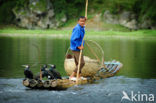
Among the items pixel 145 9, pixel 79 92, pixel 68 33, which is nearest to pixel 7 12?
pixel 68 33

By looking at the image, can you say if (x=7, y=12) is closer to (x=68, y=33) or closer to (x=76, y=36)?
(x=68, y=33)

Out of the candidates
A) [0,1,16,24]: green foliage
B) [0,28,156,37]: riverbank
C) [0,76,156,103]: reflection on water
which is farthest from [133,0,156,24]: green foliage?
[0,76,156,103]: reflection on water

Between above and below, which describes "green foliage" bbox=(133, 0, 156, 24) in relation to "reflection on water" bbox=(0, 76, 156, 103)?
above

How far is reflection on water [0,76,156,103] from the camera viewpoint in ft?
28.0

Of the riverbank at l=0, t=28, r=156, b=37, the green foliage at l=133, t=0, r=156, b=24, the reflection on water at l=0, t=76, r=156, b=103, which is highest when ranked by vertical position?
the green foliage at l=133, t=0, r=156, b=24

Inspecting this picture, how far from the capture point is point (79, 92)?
9375 millimetres

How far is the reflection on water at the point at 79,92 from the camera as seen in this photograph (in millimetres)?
8531

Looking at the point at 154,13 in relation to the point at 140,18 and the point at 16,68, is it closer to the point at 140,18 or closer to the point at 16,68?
the point at 140,18

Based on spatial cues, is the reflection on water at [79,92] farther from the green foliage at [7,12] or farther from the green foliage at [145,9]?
the green foliage at [7,12]

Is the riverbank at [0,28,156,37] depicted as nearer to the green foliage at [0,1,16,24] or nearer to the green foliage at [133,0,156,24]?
the green foliage at [133,0,156,24]

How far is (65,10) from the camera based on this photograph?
4659 cm

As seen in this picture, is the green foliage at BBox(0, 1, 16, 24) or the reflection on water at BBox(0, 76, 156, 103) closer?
the reflection on water at BBox(0, 76, 156, 103)

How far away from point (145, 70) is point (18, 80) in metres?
5.57

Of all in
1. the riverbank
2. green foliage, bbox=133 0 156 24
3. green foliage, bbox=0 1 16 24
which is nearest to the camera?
the riverbank
